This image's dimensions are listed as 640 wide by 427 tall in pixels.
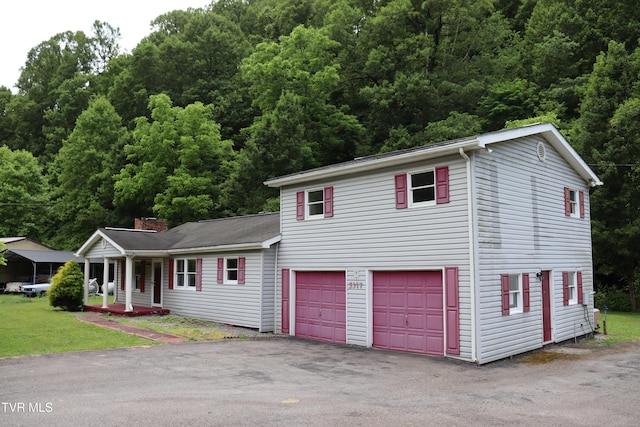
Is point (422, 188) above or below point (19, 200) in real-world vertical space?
below

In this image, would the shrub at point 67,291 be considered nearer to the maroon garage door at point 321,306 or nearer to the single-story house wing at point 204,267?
the single-story house wing at point 204,267

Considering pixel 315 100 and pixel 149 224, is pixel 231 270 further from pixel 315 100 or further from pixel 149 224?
pixel 315 100

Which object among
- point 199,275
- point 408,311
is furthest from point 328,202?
point 199,275

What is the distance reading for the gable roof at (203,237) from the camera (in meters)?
18.1

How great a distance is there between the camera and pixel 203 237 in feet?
71.3

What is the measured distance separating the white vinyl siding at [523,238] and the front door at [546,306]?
7.3 inches

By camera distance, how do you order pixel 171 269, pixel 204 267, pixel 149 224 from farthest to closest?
pixel 149 224
pixel 171 269
pixel 204 267

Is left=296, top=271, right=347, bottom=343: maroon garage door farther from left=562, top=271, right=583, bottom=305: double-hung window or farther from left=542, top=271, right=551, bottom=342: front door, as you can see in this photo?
left=562, top=271, right=583, bottom=305: double-hung window

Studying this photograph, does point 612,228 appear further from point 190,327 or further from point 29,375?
point 29,375

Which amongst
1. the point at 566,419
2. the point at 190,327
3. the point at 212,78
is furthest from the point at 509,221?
the point at 212,78

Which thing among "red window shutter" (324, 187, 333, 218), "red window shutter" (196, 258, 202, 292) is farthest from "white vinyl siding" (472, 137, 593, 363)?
"red window shutter" (196, 258, 202, 292)

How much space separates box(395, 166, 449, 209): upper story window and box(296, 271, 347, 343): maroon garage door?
3301 millimetres

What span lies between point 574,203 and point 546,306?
166 inches

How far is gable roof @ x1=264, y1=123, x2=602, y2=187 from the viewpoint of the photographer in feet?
40.0
